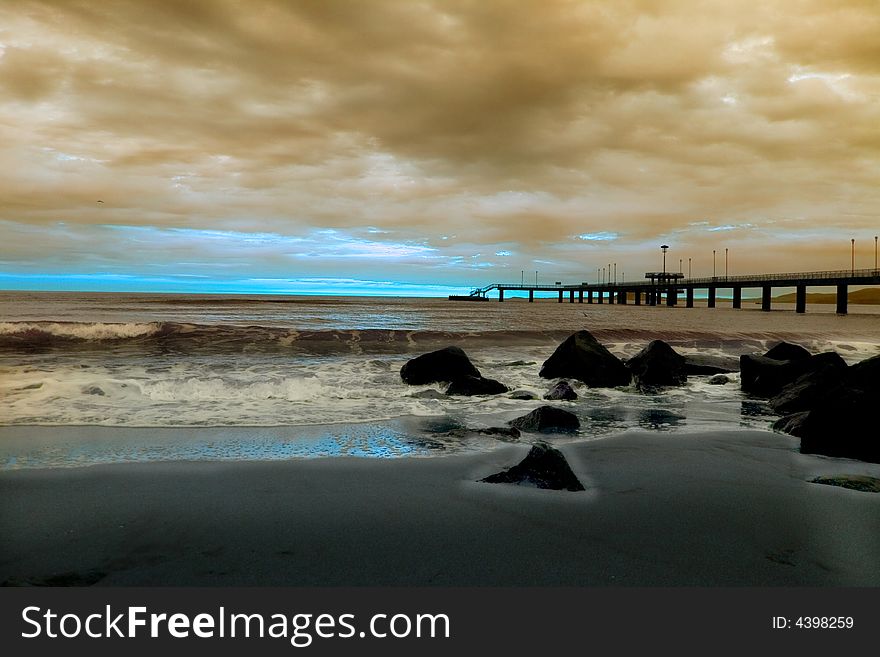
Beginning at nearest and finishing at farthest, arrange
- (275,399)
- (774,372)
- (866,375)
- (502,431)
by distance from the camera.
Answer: (502,431) → (866,375) → (275,399) → (774,372)

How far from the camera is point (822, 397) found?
6785 millimetres

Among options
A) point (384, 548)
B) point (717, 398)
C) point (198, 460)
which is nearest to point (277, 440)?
point (198, 460)

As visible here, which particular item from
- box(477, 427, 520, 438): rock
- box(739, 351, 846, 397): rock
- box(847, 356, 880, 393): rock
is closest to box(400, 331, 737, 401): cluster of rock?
box(739, 351, 846, 397): rock

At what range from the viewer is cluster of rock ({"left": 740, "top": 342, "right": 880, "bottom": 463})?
561 cm

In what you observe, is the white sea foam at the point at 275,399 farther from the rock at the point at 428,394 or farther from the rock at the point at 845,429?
the rock at the point at 845,429

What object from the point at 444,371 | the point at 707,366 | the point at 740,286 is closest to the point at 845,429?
the point at 444,371

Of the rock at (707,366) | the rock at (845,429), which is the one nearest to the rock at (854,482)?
the rock at (845,429)

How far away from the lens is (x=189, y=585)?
2.69 meters

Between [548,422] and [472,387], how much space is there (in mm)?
3022

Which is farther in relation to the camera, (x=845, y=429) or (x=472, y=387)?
(x=472, y=387)

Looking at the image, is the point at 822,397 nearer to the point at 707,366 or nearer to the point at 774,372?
the point at 774,372

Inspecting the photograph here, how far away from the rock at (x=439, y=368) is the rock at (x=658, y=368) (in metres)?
3.82

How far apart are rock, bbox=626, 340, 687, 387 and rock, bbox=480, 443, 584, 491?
729 centimetres

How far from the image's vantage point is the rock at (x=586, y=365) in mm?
11023
